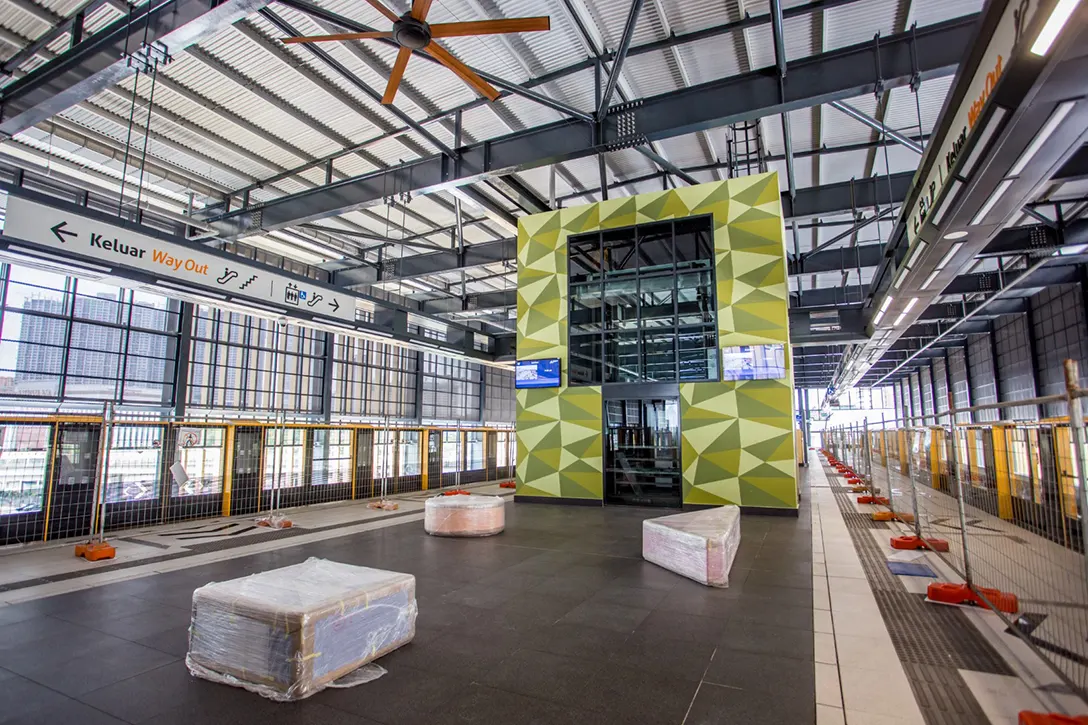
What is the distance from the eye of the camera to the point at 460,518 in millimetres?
6977

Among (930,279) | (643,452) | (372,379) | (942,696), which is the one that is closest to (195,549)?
(942,696)

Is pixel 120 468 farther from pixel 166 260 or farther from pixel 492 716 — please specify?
pixel 492 716

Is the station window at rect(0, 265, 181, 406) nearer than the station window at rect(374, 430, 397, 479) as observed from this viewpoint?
No

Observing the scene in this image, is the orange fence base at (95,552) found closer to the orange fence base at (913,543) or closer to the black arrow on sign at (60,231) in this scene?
Answer: the black arrow on sign at (60,231)

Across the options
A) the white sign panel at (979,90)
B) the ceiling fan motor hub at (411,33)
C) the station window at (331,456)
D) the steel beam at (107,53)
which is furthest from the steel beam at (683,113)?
the station window at (331,456)

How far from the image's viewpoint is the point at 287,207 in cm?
1030

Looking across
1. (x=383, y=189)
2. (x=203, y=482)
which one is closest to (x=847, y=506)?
(x=383, y=189)

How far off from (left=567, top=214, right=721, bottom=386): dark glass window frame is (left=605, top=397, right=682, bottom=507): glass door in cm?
72

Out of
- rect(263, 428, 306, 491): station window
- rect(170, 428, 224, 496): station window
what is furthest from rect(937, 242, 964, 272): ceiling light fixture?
rect(170, 428, 224, 496): station window

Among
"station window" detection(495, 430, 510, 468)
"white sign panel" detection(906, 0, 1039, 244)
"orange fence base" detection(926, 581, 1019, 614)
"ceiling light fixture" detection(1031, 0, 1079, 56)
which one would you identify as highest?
"white sign panel" detection(906, 0, 1039, 244)

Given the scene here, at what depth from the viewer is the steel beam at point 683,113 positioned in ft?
20.5

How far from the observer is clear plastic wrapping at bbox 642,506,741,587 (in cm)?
468

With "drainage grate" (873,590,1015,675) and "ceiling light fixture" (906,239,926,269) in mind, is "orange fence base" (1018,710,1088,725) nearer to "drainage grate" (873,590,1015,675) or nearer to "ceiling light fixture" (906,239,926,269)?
"drainage grate" (873,590,1015,675)

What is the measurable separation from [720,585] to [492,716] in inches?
113
